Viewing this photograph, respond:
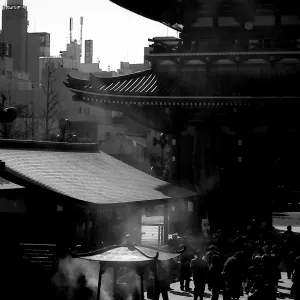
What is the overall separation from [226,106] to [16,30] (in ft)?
230

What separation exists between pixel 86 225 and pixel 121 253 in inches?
267

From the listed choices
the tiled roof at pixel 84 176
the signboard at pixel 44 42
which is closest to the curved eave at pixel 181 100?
the tiled roof at pixel 84 176

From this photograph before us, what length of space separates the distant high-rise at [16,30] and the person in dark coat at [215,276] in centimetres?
7863

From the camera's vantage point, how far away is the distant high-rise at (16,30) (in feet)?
309

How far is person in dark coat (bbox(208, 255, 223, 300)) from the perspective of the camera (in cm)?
1898

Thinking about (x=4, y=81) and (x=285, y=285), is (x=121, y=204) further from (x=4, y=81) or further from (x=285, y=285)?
(x=4, y=81)

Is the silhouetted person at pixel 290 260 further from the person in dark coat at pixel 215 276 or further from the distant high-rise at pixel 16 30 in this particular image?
the distant high-rise at pixel 16 30

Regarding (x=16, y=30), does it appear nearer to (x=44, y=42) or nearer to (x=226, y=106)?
(x=44, y=42)

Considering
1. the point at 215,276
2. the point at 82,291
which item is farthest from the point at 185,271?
the point at 82,291

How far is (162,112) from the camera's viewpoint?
30.5 metres

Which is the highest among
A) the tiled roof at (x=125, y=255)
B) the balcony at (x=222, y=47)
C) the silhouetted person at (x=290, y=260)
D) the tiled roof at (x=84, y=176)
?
the balcony at (x=222, y=47)

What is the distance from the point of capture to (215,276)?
19219 mm

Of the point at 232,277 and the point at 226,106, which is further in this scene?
the point at 226,106

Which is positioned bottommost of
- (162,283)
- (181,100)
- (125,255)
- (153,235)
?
(153,235)
